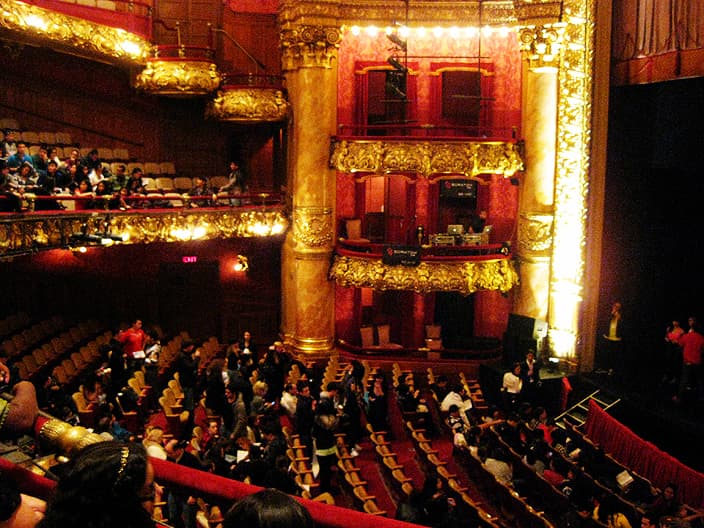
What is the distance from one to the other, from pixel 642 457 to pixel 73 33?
38.8ft

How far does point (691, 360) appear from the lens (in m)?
12.5

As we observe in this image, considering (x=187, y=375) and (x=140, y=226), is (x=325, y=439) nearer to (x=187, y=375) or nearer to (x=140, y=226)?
(x=187, y=375)

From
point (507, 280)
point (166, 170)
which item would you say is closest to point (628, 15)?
point (507, 280)

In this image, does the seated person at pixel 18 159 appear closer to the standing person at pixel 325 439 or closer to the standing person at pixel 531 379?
the standing person at pixel 325 439

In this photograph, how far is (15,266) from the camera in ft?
52.9

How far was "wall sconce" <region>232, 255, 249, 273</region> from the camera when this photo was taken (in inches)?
694

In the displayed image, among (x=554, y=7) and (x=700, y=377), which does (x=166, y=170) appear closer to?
(x=554, y=7)

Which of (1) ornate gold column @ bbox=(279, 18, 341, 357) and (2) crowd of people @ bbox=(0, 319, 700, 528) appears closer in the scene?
(2) crowd of people @ bbox=(0, 319, 700, 528)

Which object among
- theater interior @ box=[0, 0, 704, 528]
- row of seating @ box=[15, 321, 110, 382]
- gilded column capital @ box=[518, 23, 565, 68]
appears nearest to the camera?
row of seating @ box=[15, 321, 110, 382]

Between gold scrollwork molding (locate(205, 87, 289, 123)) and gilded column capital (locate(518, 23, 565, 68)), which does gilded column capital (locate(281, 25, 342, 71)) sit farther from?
gilded column capital (locate(518, 23, 565, 68))

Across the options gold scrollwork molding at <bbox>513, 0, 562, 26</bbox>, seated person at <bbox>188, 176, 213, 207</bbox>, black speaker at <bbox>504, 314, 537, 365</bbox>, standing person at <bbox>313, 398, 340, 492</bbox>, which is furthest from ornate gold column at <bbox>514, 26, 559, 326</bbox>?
standing person at <bbox>313, 398, 340, 492</bbox>

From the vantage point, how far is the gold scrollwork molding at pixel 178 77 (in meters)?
16.3

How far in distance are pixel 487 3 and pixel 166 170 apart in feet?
24.4

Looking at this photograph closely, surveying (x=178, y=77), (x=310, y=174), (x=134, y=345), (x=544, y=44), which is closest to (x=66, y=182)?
(x=134, y=345)
